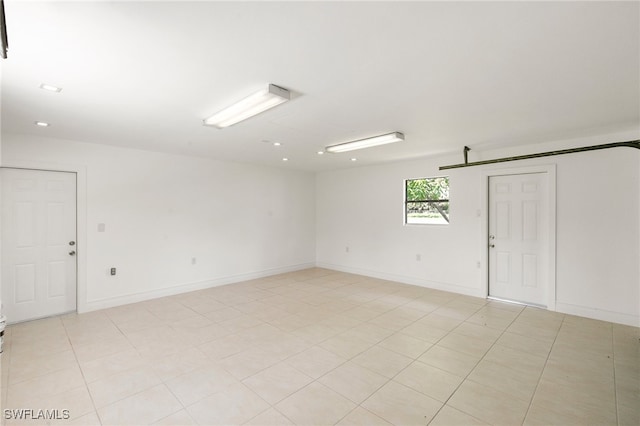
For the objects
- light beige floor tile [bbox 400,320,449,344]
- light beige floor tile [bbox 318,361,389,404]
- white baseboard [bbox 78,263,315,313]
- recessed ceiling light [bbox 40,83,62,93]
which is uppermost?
recessed ceiling light [bbox 40,83,62,93]

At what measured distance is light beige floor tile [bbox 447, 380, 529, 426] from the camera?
202cm

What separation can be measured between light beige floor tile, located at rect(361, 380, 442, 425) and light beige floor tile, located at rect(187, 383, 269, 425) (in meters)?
0.82

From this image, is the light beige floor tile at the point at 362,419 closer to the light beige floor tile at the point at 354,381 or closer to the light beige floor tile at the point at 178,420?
the light beige floor tile at the point at 354,381

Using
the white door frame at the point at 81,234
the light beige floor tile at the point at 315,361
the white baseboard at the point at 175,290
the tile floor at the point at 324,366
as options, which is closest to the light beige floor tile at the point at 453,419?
the tile floor at the point at 324,366

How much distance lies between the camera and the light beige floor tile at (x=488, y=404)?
6.63 feet

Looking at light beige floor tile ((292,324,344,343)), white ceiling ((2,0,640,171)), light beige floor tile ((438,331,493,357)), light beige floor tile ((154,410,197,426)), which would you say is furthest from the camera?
light beige floor tile ((292,324,344,343))

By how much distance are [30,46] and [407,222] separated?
5.62m

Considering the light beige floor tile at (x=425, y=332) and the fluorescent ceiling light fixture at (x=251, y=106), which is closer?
the fluorescent ceiling light fixture at (x=251, y=106)

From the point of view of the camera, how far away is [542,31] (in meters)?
1.63

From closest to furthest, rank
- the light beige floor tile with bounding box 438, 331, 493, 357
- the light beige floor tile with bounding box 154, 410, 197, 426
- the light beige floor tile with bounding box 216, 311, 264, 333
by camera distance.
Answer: the light beige floor tile with bounding box 154, 410, 197, 426 < the light beige floor tile with bounding box 438, 331, 493, 357 < the light beige floor tile with bounding box 216, 311, 264, 333

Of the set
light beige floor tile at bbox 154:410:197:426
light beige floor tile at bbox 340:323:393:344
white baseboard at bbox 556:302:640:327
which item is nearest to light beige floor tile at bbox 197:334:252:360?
light beige floor tile at bbox 154:410:197:426

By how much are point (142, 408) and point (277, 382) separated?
1007mm

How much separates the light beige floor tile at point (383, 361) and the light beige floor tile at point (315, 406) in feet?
1.78

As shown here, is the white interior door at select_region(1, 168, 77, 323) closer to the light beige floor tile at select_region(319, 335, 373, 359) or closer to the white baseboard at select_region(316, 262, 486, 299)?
the light beige floor tile at select_region(319, 335, 373, 359)
